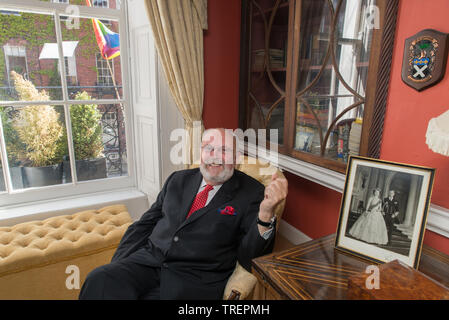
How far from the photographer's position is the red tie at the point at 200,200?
164 centimetres

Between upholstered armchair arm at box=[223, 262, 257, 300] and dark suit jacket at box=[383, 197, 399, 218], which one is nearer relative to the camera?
dark suit jacket at box=[383, 197, 399, 218]

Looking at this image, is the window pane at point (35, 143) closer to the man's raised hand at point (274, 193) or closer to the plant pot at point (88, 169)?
the plant pot at point (88, 169)

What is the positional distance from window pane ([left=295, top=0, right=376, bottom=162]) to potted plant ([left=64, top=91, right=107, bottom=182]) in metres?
1.72

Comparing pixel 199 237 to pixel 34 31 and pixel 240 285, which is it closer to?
pixel 240 285

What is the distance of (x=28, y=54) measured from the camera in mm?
2312

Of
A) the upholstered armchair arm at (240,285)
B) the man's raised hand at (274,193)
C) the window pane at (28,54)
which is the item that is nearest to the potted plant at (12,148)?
the window pane at (28,54)

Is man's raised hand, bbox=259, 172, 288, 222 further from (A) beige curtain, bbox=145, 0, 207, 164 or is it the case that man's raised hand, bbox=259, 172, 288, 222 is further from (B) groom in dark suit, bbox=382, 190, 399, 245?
(A) beige curtain, bbox=145, 0, 207, 164

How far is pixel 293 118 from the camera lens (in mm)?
2018

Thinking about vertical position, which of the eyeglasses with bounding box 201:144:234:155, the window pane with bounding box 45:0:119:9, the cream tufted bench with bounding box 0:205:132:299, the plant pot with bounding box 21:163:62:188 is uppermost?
the window pane with bounding box 45:0:119:9

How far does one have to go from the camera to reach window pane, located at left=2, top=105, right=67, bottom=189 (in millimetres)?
2340

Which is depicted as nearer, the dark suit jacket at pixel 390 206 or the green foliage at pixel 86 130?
the dark suit jacket at pixel 390 206

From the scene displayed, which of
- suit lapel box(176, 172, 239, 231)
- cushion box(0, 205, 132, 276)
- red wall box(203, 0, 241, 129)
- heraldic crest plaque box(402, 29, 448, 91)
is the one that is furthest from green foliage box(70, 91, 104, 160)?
heraldic crest plaque box(402, 29, 448, 91)

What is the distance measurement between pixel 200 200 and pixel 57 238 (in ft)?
3.41

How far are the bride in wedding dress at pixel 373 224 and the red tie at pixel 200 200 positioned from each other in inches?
30.3
